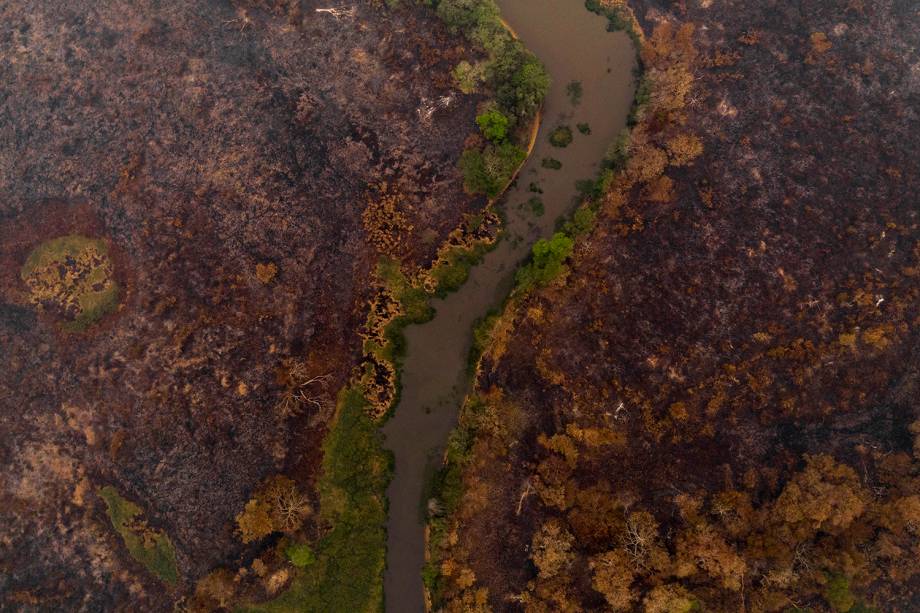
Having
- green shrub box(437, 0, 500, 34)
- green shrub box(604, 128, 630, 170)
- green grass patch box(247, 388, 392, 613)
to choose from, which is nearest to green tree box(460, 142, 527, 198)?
green shrub box(604, 128, 630, 170)

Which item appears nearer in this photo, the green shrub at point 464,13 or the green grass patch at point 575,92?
the green shrub at point 464,13

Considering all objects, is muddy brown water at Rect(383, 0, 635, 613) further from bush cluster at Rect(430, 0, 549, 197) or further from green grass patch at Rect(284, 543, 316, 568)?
green grass patch at Rect(284, 543, 316, 568)

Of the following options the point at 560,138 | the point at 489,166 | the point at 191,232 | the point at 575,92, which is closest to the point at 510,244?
the point at 489,166

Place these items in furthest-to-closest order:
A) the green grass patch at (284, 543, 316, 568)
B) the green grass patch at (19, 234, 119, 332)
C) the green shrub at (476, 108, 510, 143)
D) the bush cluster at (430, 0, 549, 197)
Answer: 1. the bush cluster at (430, 0, 549, 197)
2. the green shrub at (476, 108, 510, 143)
3. the green grass patch at (19, 234, 119, 332)
4. the green grass patch at (284, 543, 316, 568)

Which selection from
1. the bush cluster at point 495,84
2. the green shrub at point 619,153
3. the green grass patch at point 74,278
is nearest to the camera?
the green grass patch at point 74,278

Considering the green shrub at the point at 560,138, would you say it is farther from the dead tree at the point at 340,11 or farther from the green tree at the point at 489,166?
the dead tree at the point at 340,11

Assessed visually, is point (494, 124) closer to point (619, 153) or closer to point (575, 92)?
point (575, 92)

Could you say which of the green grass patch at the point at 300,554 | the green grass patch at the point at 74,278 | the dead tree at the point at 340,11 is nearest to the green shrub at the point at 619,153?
the dead tree at the point at 340,11
